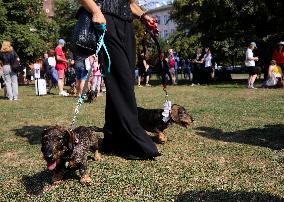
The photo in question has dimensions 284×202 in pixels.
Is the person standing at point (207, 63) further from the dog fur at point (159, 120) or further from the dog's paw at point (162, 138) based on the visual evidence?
the dog's paw at point (162, 138)

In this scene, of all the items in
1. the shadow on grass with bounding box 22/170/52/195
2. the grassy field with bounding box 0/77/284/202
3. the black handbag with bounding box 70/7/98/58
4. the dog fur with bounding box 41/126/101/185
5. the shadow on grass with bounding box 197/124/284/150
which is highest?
the black handbag with bounding box 70/7/98/58

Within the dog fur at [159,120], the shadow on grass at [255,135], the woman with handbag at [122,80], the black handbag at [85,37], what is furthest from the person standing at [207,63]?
the black handbag at [85,37]

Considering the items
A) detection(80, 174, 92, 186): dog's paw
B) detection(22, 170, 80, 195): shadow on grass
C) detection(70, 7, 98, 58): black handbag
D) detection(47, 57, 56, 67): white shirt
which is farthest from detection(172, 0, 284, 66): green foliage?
detection(80, 174, 92, 186): dog's paw

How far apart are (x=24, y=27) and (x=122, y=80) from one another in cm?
2989

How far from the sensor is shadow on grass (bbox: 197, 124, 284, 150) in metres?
5.91

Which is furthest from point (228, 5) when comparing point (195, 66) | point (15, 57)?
point (15, 57)

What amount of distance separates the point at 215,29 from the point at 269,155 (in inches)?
765

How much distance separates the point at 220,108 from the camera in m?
9.71

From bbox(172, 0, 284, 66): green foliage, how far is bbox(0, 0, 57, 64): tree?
14.2 metres

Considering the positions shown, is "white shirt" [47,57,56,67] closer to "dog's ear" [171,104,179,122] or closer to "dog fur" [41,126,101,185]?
"dog's ear" [171,104,179,122]

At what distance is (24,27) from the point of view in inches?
1288

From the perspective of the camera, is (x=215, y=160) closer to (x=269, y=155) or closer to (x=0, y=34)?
(x=269, y=155)

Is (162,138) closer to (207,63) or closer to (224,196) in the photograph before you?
(224,196)

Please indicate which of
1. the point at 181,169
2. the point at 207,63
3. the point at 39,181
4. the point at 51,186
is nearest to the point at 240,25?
the point at 207,63
